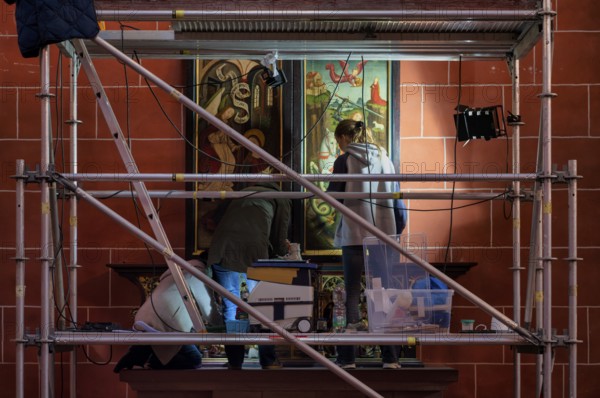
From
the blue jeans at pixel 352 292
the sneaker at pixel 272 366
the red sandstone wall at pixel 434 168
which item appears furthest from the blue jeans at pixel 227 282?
the sneaker at pixel 272 366

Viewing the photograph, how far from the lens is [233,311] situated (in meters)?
7.48

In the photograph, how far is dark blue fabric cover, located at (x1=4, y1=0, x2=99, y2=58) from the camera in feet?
17.9

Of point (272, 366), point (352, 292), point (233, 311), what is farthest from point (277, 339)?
point (233, 311)

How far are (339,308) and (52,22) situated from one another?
3.14m

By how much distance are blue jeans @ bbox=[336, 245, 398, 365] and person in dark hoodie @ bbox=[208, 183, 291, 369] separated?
0.85 metres

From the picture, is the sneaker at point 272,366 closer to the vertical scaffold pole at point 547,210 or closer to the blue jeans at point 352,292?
the blue jeans at point 352,292

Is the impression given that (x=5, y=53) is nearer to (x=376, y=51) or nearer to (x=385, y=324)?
(x=376, y=51)

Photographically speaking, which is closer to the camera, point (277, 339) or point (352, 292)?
point (277, 339)

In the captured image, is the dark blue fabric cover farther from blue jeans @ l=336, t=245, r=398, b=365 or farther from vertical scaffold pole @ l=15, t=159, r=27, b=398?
blue jeans @ l=336, t=245, r=398, b=365

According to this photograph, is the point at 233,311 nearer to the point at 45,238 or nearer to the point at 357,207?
the point at 357,207

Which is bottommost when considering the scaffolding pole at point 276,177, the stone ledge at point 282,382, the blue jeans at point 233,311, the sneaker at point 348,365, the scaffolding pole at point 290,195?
the stone ledge at point 282,382

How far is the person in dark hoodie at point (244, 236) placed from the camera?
741 centimetres

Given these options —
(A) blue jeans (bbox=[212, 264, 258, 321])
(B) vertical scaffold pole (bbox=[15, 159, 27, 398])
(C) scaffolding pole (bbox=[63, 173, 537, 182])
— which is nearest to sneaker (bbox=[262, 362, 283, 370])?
(A) blue jeans (bbox=[212, 264, 258, 321])

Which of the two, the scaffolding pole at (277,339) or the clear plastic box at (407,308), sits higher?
the clear plastic box at (407,308)
